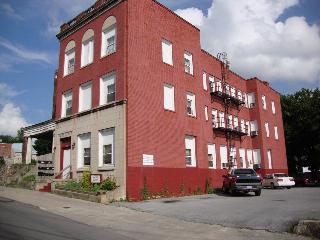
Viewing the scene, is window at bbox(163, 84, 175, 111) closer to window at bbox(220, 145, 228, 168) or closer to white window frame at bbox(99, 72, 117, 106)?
white window frame at bbox(99, 72, 117, 106)

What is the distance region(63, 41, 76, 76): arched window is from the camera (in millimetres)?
26547

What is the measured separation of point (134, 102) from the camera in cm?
2097

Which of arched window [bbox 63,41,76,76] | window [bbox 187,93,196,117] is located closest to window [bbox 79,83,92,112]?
arched window [bbox 63,41,76,76]

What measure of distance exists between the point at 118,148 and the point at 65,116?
7311 mm

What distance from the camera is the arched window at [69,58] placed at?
2655 centimetres

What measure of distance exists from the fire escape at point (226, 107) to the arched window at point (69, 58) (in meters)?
13.1

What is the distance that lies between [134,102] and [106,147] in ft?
11.3

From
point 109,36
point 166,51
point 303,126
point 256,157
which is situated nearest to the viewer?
point 109,36

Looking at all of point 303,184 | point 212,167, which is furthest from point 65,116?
point 303,184

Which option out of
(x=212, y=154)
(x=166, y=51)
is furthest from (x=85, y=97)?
(x=212, y=154)

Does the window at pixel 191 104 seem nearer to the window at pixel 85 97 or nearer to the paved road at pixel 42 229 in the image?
the window at pixel 85 97

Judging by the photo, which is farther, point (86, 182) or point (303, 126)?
point (303, 126)

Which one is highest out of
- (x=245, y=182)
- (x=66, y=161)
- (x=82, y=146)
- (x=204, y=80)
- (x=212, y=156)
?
(x=204, y=80)

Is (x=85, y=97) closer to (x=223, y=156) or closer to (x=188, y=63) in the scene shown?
(x=188, y=63)
